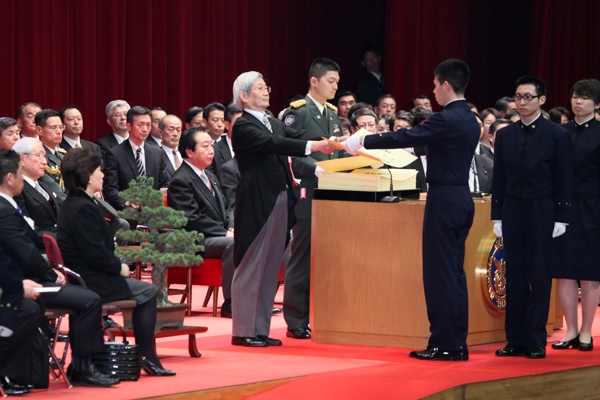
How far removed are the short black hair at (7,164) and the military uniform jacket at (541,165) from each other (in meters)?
2.25

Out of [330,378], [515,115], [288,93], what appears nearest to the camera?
[330,378]

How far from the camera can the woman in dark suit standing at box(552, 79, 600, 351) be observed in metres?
5.25

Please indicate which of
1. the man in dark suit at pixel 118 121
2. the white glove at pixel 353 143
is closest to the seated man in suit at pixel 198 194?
the man in dark suit at pixel 118 121

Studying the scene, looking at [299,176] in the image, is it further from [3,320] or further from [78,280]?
[3,320]

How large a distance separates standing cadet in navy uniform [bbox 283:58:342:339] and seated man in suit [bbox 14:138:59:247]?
128 cm

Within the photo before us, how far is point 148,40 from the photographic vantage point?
9703mm

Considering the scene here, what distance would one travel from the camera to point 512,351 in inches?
196

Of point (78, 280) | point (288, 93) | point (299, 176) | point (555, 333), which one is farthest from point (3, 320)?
point (288, 93)

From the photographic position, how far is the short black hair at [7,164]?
4160 millimetres

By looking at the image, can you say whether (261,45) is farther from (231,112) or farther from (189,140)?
(189,140)

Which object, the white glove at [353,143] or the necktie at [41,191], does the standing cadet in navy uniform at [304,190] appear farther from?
the necktie at [41,191]

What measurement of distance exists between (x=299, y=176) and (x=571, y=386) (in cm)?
186

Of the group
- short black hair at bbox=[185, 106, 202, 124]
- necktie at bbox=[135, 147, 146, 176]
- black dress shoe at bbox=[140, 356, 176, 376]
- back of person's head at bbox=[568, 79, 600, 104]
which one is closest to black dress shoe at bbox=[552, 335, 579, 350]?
back of person's head at bbox=[568, 79, 600, 104]

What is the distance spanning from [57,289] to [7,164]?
1.72 ft
